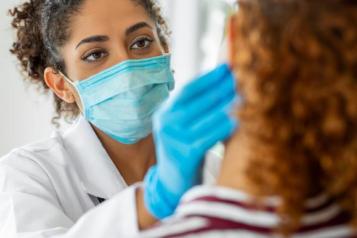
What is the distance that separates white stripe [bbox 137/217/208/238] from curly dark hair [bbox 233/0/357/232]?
9cm

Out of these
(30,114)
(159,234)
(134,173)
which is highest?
(30,114)

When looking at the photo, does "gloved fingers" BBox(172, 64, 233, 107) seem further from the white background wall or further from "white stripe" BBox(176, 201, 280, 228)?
the white background wall

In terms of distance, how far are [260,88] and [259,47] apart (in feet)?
0.16

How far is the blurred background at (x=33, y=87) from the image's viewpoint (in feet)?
7.64

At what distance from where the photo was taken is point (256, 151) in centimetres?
77

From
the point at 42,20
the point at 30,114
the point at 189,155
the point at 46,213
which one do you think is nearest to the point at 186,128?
the point at 189,155

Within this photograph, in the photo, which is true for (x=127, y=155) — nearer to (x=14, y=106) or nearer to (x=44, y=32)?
(x=44, y=32)

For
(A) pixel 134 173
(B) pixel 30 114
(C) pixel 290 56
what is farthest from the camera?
(B) pixel 30 114

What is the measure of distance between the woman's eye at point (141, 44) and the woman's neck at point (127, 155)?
24cm

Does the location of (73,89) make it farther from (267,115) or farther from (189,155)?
(267,115)

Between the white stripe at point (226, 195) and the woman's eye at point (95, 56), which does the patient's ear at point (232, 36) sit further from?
the woman's eye at point (95, 56)

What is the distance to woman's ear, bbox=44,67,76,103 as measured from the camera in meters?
1.74

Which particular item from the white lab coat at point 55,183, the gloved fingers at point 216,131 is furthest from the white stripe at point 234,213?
the white lab coat at point 55,183

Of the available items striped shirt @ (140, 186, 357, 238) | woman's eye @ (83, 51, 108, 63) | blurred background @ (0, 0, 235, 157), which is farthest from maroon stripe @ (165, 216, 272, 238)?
blurred background @ (0, 0, 235, 157)
